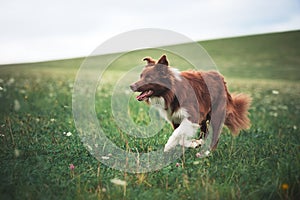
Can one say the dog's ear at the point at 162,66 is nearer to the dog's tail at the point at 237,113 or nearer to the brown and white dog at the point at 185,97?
the brown and white dog at the point at 185,97

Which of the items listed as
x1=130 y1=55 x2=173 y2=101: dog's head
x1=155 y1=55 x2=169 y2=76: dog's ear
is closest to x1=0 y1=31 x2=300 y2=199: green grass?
x1=130 y1=55 x2=173 y2=101: dog's head

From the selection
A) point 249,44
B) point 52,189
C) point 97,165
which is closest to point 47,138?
point 97,165

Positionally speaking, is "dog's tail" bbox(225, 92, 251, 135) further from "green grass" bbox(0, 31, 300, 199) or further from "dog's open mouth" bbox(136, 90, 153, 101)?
"dog's open mouth" bbox(136, 90, 153, 101)

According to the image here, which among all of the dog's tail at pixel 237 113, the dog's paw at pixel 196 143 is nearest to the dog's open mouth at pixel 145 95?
the dog's paw at pixel 196 143

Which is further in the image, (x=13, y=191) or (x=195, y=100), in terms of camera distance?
(x=195, y=100)

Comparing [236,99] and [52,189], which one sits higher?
[236,99]

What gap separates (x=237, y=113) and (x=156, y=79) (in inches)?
52.6

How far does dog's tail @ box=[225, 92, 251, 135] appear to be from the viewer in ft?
14.6

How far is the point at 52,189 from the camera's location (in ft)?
9.80

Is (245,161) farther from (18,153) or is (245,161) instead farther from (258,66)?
(258,66)

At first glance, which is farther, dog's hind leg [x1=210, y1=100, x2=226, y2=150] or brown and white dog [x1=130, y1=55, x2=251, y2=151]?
dog's hind leg [x1=210, y1=100, x2=226, y2=150]

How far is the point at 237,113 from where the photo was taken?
15.1ft

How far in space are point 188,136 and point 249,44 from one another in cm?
2738

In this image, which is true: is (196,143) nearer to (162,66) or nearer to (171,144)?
(171,144)
